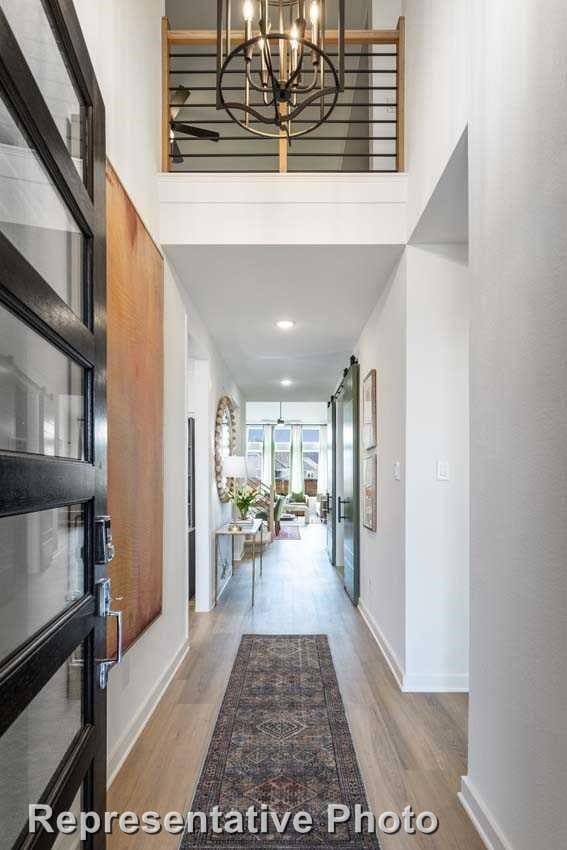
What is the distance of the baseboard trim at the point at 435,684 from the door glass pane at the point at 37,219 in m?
2.77

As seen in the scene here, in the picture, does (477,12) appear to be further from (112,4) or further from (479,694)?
(479,694)

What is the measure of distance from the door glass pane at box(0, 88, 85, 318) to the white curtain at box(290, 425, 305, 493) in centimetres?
1355

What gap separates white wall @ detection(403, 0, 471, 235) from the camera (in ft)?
7.74

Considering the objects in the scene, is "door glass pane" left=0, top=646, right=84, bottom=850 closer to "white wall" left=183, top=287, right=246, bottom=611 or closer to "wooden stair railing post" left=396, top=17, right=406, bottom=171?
"wooden stair railing post" left=396, top=17, right=406, bottom=171

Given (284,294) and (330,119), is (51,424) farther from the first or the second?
(330,119)

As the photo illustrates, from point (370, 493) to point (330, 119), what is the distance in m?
3.76

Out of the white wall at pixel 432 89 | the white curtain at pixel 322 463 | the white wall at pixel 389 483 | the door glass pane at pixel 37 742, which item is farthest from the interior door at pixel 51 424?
the white curtain at pixel 322 463

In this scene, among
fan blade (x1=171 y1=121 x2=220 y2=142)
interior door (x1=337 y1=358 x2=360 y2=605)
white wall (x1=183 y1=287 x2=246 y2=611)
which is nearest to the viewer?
fan blade (x1=171 y1=121 x2=220 y2=142)

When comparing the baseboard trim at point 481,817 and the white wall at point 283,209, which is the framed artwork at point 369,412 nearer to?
the white wall at point 283,209

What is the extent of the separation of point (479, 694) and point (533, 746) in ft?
1.55

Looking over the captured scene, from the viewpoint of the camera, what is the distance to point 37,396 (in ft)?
4.08

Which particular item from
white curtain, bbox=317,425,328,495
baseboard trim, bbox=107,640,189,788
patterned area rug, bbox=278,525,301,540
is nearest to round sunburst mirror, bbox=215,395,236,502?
baseboard trim, bbox=107,640,189,788

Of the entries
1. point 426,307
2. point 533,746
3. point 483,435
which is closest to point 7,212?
point 483,435

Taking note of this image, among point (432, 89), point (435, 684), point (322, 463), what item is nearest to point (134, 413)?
point (432, 89)
